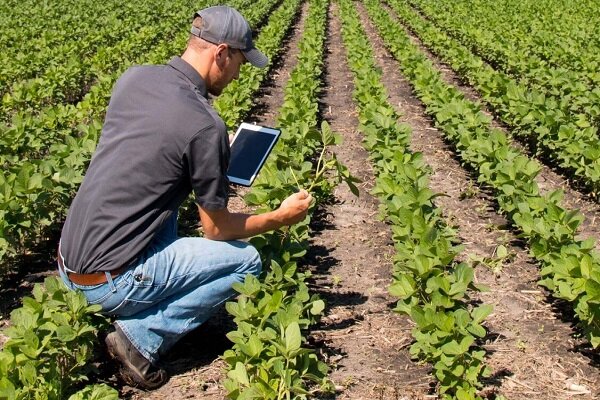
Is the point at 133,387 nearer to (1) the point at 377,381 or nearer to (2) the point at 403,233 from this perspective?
(1) the point at 377,381

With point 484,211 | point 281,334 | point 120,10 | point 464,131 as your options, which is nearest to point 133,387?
point 281,334

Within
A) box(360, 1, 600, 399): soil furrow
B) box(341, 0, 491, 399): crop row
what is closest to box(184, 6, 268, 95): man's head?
box(341, 0, 491, 399): crop row

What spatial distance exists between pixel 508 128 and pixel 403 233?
4737 millimetres

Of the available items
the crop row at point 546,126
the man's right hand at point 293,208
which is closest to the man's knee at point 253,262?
the man's right hand at point 293,208

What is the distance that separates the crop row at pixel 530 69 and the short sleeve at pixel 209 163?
185 inches

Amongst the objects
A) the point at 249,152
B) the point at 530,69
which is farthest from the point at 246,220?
the point at 530,69

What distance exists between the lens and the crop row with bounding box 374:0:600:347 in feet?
11.4

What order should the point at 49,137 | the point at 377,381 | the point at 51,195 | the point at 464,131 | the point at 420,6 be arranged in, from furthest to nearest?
1. the point at 420,6
2. the point at 464,131
3. the point at 49,137
4. the point at 51,195
5. the point at 377,381

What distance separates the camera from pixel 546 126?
6590mm

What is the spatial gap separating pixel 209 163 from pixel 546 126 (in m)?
4.71

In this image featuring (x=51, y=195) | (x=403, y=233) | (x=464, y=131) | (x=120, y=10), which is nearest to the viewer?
(x=403, y=233)

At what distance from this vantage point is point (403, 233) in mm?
3969

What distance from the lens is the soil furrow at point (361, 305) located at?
132 inches

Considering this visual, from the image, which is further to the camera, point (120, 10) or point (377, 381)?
point (120, 10)
